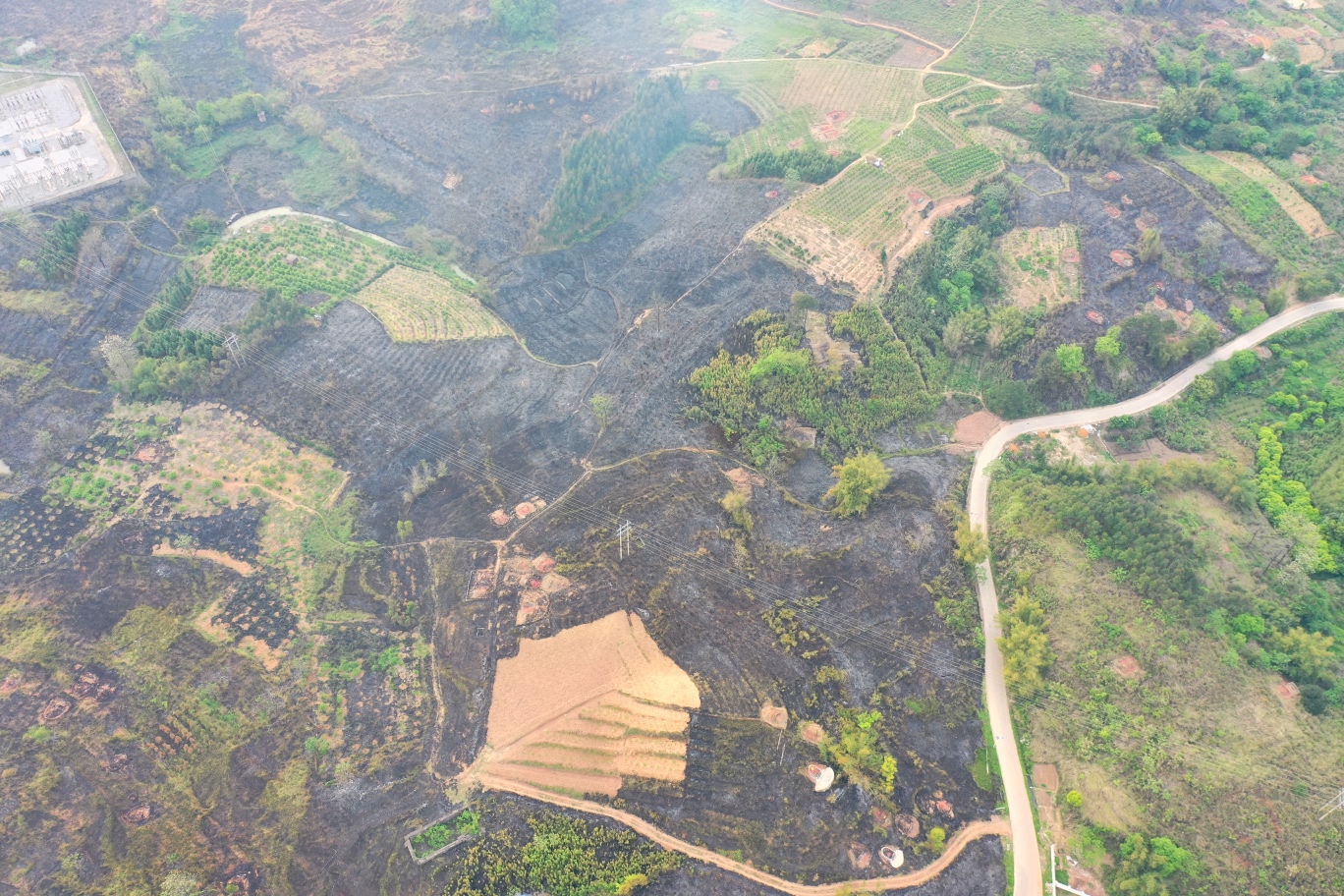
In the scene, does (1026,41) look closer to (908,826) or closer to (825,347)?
(825,347)

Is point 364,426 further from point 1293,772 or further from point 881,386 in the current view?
point 1293,772

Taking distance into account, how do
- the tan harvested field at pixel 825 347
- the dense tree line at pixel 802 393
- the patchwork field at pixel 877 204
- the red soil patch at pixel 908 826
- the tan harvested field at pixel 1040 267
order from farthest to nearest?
the patchwork field at pixel 877 204 < the tan harvested field at pixel 1040 267 < the tan harvested field at pixel 825 347 < the dense tree line at pixel 802 393 < the red soil patch at pixel 908 826

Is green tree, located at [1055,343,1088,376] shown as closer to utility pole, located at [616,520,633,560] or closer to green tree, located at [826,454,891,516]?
green tree, located at [826,454,891,516]

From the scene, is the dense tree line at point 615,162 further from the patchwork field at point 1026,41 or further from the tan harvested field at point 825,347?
the patchwork field at point 1026,41

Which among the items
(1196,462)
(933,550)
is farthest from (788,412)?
(1196,462)

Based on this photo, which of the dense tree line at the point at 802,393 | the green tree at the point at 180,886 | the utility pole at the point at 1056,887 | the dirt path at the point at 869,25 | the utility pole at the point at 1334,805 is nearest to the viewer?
the green tree at the point at 180,886

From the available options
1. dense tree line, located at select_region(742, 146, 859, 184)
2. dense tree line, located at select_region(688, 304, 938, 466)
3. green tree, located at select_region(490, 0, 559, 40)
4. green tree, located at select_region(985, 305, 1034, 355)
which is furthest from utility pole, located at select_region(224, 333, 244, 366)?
green tree, located at select_region(985, 305, 1034, 355)

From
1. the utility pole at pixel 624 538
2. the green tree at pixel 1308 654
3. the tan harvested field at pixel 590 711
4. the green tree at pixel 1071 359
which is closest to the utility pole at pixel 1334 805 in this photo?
the green tree at pixel 1308 654

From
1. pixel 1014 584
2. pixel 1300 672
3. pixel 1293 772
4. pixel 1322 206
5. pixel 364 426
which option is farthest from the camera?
pixel 1322 206
